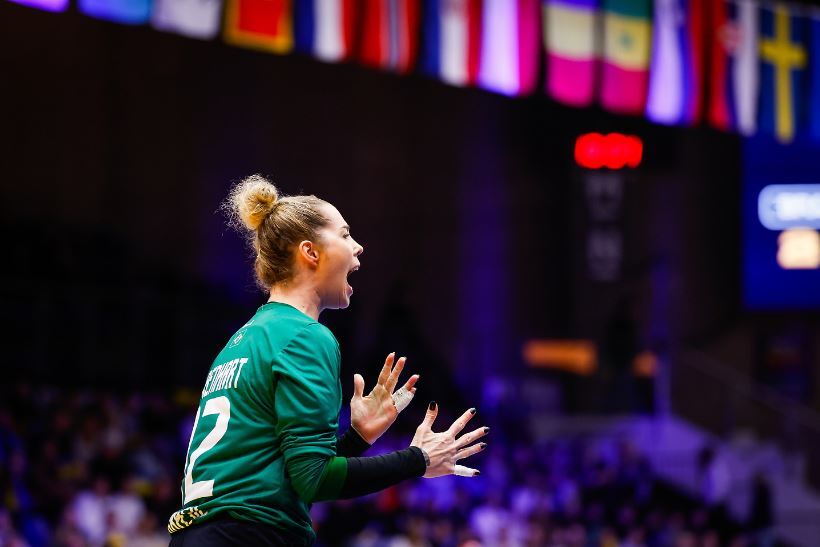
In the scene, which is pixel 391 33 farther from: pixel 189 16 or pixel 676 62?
pixel 676 62

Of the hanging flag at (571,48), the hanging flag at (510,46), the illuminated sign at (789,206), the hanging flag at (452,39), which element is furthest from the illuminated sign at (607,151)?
the hanging flag at (452,39)

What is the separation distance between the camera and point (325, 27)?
8.11 metres

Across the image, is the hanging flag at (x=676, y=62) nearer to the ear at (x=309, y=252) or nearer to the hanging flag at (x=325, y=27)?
the hanging flag at (x=325, y=27)

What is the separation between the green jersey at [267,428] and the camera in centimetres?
241

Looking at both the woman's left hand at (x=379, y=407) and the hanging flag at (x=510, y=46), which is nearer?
the woman's left hand at (x=379, y=407)

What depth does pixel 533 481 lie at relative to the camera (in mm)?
12664

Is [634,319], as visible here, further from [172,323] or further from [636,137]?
[172,323]

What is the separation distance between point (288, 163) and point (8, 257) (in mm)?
4255

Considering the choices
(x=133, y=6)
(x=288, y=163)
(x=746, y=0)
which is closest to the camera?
(x=133, y=6)

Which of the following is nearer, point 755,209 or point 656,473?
point 656,473

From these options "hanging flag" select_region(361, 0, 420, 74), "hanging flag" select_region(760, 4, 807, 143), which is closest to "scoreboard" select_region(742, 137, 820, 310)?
"hanging flag" select_region(760, 4, 807, 143)

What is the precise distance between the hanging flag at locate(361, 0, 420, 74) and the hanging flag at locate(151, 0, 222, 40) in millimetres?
1234

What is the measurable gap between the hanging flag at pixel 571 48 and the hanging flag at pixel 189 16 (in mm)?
2887

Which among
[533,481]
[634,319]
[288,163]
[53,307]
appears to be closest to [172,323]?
[53,307]
